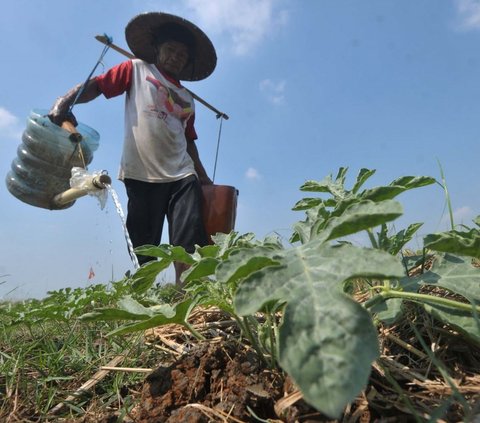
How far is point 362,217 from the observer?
2.43 ft

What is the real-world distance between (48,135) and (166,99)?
3.53 metres

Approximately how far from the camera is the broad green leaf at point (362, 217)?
729 millimetres

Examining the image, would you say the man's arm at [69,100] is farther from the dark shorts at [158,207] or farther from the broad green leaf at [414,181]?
the broad green leaf at [414,181]

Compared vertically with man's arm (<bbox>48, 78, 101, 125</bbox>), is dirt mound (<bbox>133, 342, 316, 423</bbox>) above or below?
below

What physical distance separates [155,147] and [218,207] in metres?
0.91

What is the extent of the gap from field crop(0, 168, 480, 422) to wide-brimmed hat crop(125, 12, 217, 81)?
4182 mm

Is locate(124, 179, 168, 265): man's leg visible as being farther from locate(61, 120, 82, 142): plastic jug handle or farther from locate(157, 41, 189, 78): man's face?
locate(157, 41, 189, 78): man's face

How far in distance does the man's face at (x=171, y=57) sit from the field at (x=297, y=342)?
3797 millimetres

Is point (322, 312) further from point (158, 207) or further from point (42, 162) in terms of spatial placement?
point (42, 162)

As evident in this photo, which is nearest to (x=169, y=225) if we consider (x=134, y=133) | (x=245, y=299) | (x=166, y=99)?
(x=134, y=133)

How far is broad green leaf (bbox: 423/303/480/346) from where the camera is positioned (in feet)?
2.98

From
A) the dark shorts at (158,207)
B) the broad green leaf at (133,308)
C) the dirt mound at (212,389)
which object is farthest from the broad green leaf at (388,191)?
the dark shorts at (158,207)

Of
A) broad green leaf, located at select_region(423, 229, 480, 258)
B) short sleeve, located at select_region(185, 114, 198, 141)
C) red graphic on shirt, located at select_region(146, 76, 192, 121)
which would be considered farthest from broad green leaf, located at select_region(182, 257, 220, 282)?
short sleeve, located at select_region(185, 114, 198, 141)

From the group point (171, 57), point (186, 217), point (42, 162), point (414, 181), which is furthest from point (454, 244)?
point (42, 162)
